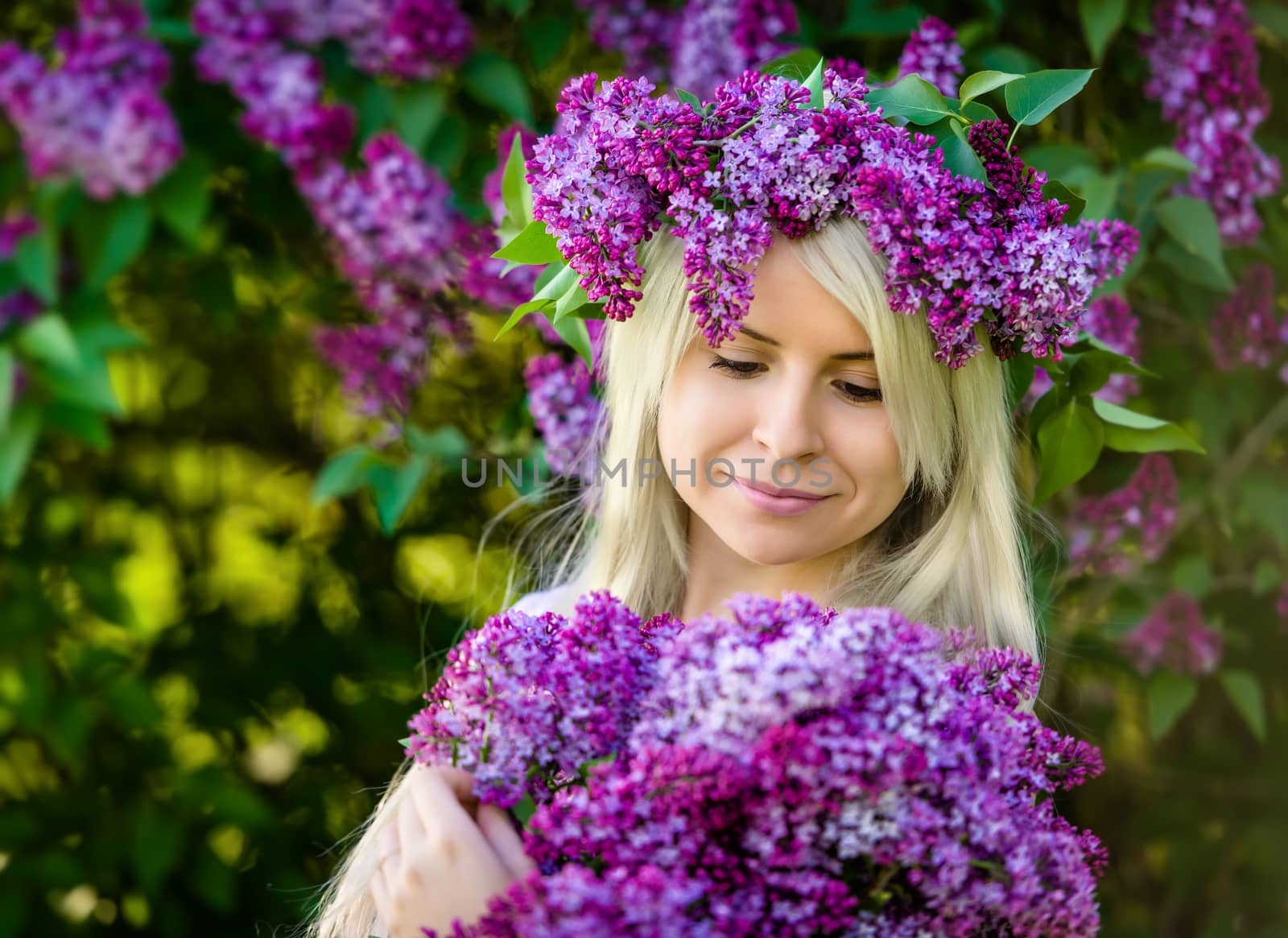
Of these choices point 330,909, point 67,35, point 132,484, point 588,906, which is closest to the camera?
point 588,906

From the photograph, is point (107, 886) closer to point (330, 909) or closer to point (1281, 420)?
point (330, 909)

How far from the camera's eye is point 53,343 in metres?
1.62

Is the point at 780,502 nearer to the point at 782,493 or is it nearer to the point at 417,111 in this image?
the point at 782,493

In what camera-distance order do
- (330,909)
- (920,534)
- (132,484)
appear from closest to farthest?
(330,909)
(920,534)
(132,484)

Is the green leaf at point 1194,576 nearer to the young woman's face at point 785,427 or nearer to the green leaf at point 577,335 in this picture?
the young woman's face at point 785,427

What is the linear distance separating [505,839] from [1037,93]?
85 centimetres

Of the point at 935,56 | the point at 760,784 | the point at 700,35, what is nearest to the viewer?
the point at 760,784

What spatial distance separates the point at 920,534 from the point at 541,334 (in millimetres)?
709

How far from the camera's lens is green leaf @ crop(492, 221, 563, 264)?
124 centimetres

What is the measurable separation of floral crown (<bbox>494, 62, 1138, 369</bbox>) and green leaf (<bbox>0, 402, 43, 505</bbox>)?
0.92 metres

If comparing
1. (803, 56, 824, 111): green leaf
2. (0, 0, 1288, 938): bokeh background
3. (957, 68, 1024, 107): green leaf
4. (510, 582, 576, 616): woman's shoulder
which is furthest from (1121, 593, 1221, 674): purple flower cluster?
(803, 56, 824, 111): green leaf

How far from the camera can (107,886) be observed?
7.43 ft

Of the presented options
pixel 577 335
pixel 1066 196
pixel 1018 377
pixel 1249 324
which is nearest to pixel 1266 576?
pixel 1249 324

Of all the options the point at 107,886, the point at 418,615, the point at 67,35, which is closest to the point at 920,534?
the point at 418,615
